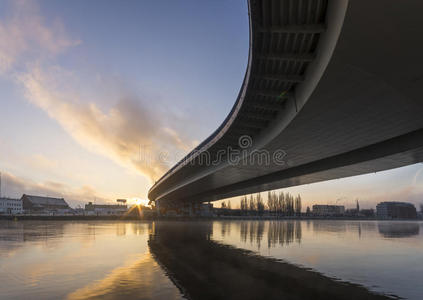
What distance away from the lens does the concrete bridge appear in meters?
11.2

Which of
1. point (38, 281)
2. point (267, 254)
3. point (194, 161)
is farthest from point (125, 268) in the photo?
point (194, 161)

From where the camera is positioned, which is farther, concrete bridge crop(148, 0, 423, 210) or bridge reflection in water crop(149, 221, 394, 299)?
concrete bridge crop(148, 0, 423, 210)

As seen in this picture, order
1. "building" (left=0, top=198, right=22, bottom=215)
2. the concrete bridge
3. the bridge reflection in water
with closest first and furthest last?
the bridge reflection in water, the concrete bridge, "building" (left=0, top=198, right=22, bottom=215)

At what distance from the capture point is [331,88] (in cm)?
1534

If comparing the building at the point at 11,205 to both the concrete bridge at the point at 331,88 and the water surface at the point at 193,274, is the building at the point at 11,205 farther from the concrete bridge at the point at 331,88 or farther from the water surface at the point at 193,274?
the water surface at the point at 193,274

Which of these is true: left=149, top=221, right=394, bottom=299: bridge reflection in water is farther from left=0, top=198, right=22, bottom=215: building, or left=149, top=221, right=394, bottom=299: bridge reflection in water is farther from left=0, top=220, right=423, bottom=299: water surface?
left=0, top=198, right=22, bottom=215: building

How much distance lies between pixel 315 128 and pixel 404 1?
13.0 m

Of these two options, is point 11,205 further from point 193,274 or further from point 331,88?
point 331,88

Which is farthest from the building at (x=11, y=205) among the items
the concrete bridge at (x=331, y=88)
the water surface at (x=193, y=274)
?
the water surface at (x=193, y=274)

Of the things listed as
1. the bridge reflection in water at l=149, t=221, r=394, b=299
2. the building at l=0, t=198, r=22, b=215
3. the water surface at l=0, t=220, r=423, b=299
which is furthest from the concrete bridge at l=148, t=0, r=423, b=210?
the building at l=0, t=198, r=22, b=215

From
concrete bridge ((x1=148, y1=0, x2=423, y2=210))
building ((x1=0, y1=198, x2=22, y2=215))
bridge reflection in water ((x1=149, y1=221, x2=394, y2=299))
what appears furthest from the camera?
building ((x1=0, y1=198, x2=22, y2=215))

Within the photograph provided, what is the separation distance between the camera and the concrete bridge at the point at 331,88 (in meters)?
11.2

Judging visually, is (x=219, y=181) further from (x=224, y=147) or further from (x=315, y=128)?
(x=315, y=128)

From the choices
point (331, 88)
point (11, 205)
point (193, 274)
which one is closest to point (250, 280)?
point (193, 274)
